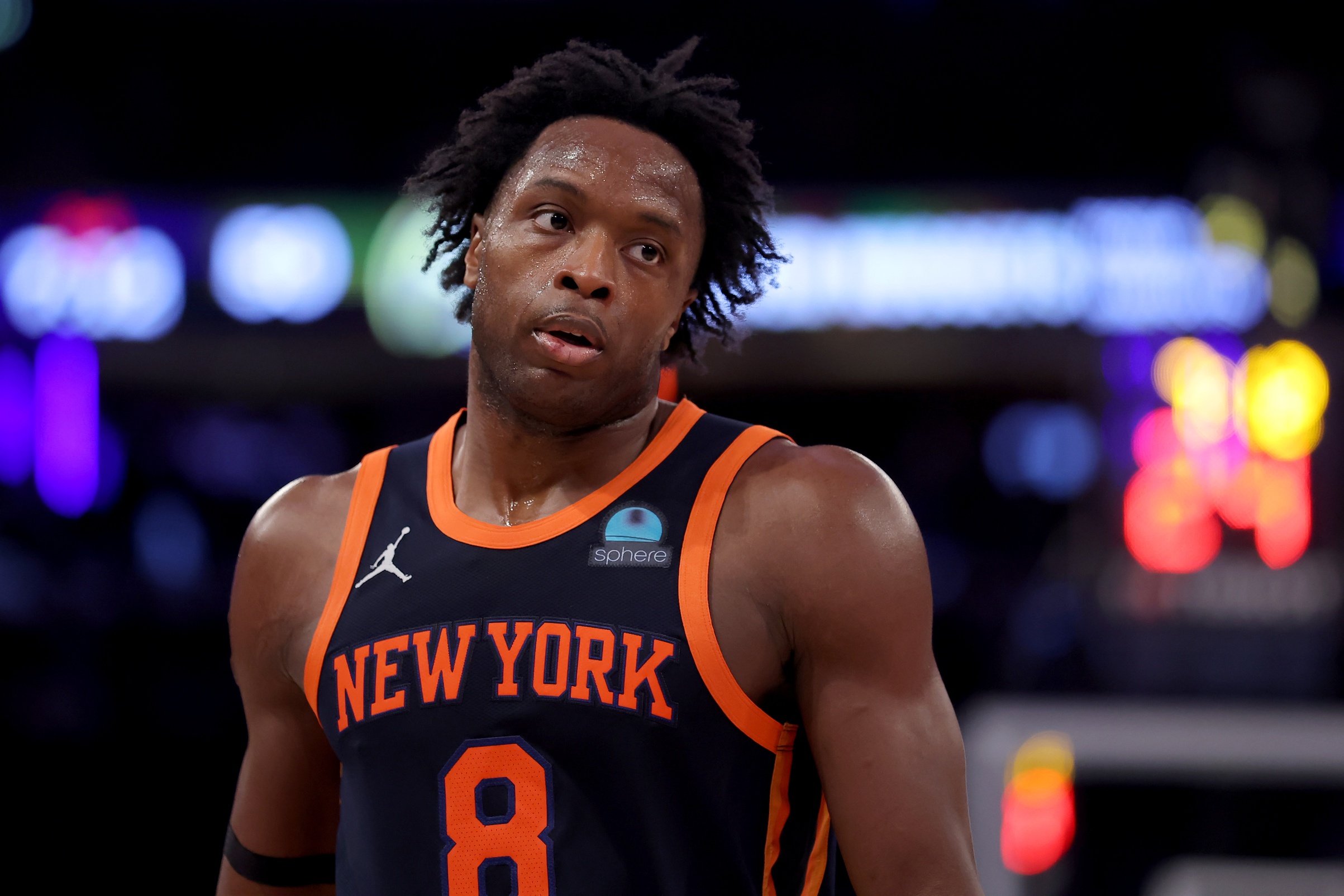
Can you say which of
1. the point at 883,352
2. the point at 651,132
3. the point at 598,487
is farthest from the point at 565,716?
the point at 883,352

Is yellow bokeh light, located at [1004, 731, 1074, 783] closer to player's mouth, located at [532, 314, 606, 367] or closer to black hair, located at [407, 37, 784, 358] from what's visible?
black hair, located at [407, 37, 784, 358]

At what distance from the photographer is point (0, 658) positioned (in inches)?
312

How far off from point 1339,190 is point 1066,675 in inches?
125

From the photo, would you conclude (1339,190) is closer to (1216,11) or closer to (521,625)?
(1216,11)

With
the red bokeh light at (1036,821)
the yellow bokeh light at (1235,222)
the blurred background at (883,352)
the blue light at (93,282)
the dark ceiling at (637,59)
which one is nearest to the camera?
the red bokeh light at (1036,821)

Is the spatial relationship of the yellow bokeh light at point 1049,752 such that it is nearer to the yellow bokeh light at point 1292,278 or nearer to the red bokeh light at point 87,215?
the yellow bokeh light at point 1292,278

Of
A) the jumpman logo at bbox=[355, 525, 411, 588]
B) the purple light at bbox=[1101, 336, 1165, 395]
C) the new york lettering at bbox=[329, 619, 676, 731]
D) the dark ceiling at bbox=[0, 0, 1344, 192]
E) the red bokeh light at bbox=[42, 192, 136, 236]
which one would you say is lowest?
the new york lettering at bbox=[329, 619, 676, 731]

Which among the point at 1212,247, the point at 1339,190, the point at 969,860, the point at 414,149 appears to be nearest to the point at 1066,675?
the point at 1212,247

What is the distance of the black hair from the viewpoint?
1918mm

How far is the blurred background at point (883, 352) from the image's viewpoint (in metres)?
5.65

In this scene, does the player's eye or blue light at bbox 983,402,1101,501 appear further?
blue light at bbox 983,402,1101,501

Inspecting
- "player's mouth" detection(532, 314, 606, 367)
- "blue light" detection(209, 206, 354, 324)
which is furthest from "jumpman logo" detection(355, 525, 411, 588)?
"blue light" detection(209, 206, 354, 324)

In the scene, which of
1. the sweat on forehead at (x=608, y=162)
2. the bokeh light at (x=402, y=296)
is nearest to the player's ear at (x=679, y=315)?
the sweat on forehead at (x=608, y=162)

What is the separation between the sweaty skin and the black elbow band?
0.6 inches
